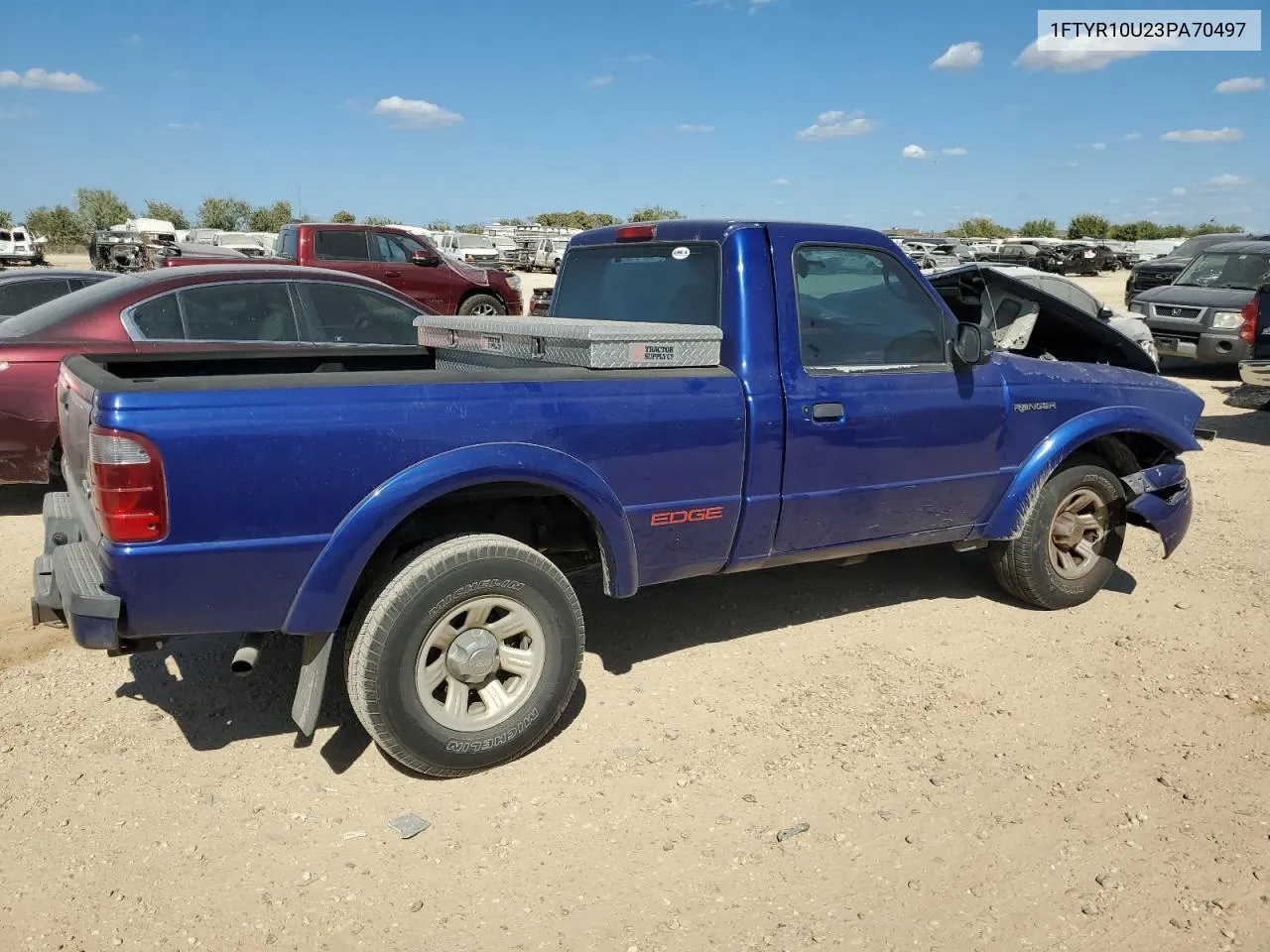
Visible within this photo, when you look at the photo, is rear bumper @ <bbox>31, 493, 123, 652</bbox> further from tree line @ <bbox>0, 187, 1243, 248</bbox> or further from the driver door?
tree line @ <bbox>0, 187, 1243, 248</bbox>

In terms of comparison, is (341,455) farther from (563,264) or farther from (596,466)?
(563,264)

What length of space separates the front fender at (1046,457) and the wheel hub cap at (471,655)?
2.63m

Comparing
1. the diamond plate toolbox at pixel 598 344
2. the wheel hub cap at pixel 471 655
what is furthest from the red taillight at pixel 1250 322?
the wheel hub cap at pixel 471 655

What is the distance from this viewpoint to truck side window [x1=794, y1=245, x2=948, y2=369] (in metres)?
4.14

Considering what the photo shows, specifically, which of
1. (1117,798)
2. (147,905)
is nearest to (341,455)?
(147,905)

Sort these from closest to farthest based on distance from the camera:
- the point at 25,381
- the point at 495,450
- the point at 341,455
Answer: the point at 341,455, the point at 495,450, the point at 25,381

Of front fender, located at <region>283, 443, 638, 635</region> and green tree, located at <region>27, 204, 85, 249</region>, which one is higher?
green tree, located at <region>27, 204, 85, 249</region>

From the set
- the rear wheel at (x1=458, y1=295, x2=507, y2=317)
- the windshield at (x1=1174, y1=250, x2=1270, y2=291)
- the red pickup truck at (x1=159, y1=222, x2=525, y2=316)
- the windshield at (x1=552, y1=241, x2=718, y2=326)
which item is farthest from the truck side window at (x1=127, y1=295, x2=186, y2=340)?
the windshield at (x1=1174, y1=250, x2=1270, y2=291)

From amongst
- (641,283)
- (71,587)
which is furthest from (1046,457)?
(71,587)

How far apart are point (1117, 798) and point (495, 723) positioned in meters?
2.20

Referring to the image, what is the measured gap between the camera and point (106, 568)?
290cm

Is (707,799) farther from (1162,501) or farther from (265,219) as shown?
(265,219)

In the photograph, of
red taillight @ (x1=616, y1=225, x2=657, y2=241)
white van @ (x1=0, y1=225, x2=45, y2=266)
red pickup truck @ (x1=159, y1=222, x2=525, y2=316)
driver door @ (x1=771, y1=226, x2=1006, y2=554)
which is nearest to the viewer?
driver door @ (x1=771, y1=226, x2=1006, y2=554)

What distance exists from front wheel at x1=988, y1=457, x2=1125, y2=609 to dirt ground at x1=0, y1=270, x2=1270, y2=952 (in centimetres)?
18
